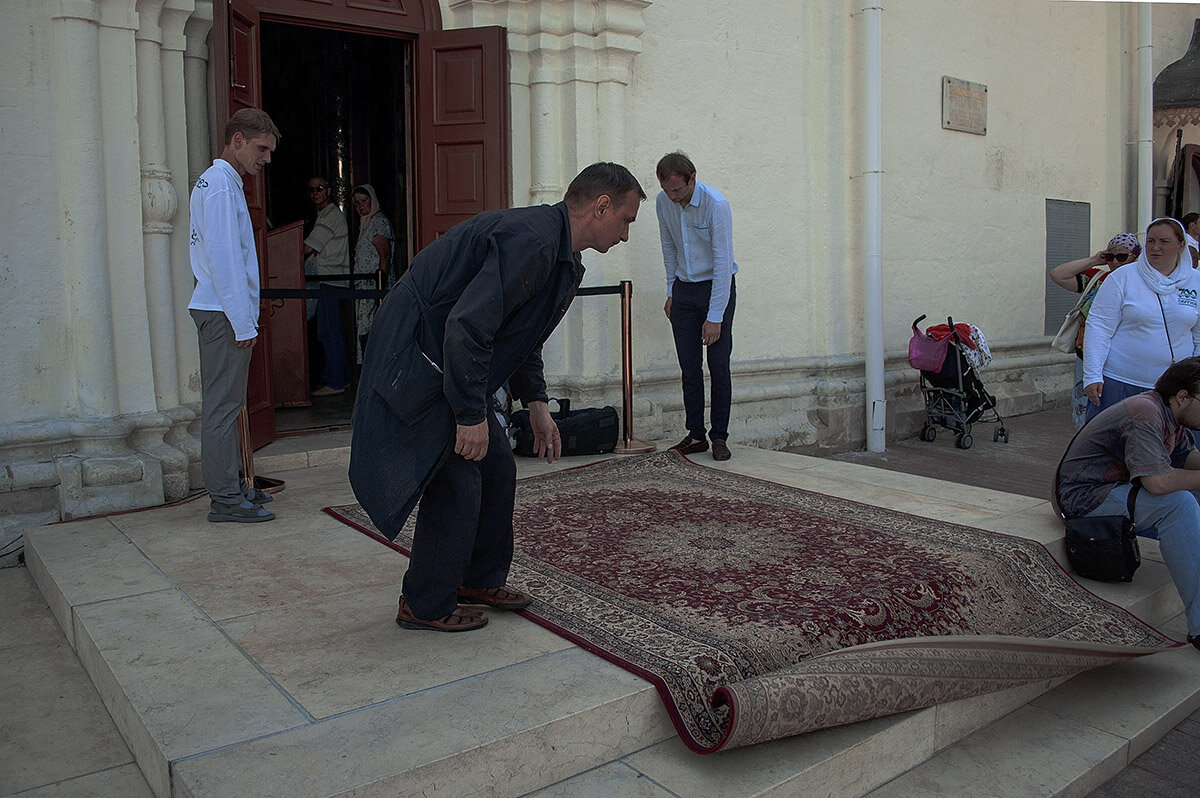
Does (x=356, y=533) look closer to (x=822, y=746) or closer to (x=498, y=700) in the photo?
(x=498, y=700)

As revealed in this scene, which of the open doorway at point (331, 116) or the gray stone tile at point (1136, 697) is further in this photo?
the open doorway at point (331, 116)

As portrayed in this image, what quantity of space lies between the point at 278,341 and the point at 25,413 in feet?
9.60

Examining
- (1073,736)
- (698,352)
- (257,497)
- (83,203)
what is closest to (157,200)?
(83,203)

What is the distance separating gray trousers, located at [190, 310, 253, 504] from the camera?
4410mm

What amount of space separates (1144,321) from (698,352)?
2367 millimetres

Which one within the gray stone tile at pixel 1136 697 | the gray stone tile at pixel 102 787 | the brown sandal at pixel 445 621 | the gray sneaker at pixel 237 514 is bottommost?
the gray stone tile at pixel 1136 697

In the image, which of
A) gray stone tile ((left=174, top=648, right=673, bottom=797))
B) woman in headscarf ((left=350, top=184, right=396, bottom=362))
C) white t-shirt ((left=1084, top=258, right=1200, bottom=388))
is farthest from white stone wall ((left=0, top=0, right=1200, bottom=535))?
white t-shirt ((left=1084, top=258, right=1200, bottom=388))

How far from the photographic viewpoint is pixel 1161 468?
396 cm

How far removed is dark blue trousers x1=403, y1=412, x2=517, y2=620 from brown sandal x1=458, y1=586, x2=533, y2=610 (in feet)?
0.16

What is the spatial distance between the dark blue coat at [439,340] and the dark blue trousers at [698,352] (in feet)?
9.67

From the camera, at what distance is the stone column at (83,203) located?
4.58 m

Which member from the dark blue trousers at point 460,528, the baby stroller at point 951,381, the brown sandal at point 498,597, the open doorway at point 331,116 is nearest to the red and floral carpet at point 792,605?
the brown sandal at point 498,597

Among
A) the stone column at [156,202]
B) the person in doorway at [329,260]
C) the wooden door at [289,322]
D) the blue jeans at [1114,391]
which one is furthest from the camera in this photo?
the person in doorway at [329,260]

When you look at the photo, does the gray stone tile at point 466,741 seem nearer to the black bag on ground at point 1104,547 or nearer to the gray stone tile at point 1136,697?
the gray stone tile at point 1136,697
